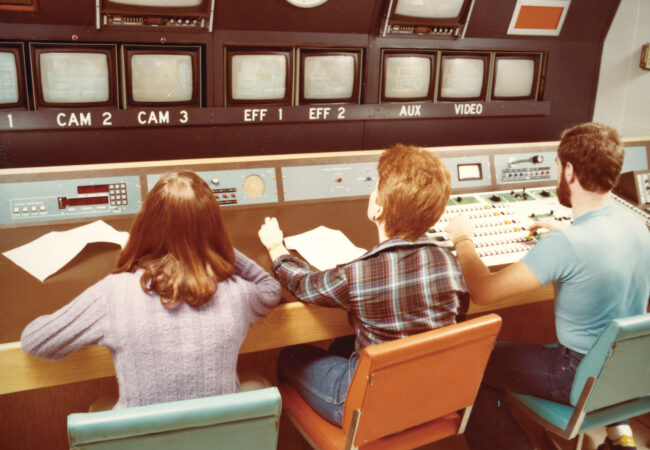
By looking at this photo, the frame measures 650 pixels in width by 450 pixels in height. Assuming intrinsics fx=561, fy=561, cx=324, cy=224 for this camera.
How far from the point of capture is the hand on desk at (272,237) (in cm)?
158

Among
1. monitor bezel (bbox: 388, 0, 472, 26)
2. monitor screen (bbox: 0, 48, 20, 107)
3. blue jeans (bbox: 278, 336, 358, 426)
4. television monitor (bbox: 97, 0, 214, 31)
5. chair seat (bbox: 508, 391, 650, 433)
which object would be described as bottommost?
chair seat (bbox: 508, 391, 650, 433)

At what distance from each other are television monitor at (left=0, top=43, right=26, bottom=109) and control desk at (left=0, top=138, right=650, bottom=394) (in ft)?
0.74

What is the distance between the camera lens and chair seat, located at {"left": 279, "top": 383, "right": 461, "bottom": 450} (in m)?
1.33

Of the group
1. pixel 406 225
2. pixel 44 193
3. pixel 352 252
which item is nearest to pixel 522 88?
pixel 352 252

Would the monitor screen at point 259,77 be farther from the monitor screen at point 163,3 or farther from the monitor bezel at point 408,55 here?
the monitor bezel at point 408,55

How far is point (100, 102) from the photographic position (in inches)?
74.5

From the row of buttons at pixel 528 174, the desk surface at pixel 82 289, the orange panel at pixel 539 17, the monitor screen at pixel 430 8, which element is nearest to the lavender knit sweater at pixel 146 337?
the desk surface at pixel 82 289

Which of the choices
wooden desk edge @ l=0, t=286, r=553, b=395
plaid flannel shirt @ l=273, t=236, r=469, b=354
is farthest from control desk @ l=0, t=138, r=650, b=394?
plaid flannel shirt @ l=273, t=236, r=469, b=354

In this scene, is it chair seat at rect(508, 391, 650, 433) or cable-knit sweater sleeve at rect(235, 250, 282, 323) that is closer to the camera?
cable-knit sweater sleeve at rect(235, 250, 282, 323)

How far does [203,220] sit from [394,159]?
49 cm

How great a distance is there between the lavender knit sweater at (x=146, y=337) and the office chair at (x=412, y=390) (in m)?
0.30

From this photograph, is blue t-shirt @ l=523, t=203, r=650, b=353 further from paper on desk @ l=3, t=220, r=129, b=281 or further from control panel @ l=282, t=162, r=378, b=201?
paper on desk @ l=3, t=220, r=129, b=281

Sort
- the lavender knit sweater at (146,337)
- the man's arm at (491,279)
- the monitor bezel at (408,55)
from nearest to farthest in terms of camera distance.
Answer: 1. the lavender knit sweater at (146,337)
2. the man's arm at (491,279)
3. the monitor bezel at (408,55)

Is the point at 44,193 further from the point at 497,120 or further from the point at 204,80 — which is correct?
the point at 497,120
